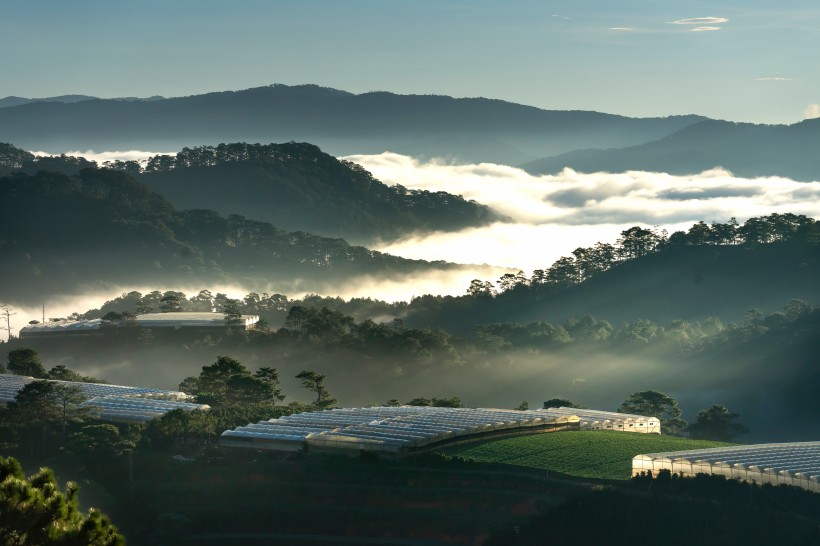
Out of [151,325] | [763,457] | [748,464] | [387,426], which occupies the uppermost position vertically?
[151,325]

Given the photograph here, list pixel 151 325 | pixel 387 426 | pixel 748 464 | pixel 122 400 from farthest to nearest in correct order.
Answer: pixel 151 325
pixel 122 400
pixel 387 426
pixel 748 464

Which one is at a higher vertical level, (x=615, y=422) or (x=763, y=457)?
(x=615, y=422)

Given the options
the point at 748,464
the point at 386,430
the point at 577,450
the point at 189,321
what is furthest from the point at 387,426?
the point at 189,321

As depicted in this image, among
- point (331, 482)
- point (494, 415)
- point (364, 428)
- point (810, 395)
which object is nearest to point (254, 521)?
point (331, 482)

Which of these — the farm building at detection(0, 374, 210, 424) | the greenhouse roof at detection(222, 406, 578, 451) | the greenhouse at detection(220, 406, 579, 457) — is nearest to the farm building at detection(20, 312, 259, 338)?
the farm building at detection(0, 374, 210, 424)

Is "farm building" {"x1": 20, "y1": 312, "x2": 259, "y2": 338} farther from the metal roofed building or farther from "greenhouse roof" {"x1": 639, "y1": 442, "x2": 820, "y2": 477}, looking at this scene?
"greenhouse roof" {"x1": 639, "y1": 442, "x2": 820, "y2": 477}

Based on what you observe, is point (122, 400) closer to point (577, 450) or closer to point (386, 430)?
point (386, 430)

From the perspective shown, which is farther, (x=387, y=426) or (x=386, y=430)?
(x=387, y=426)
